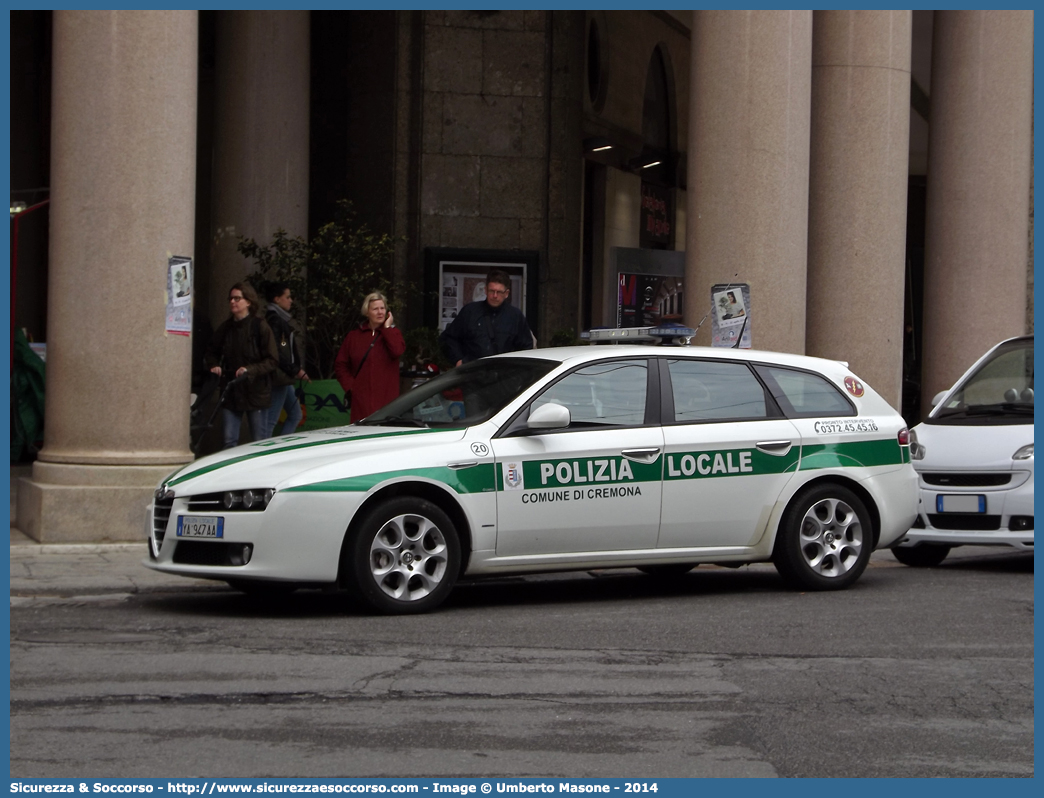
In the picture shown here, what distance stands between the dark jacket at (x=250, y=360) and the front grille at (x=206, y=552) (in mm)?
4408

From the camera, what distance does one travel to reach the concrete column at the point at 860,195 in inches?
591

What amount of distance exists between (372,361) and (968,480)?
15.1 ft

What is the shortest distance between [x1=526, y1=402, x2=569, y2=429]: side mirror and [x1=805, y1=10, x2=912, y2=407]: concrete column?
7207 mm

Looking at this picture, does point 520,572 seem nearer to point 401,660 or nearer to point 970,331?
point 401,660

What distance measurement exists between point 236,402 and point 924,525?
566 centimetres

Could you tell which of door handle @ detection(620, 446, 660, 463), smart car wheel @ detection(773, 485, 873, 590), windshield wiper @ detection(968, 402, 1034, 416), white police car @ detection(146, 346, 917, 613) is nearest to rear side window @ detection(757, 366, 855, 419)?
white police car @ detection(146, 346, 917, 613)

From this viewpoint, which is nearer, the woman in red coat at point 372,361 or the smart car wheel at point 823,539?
the smart car wheel at point 823,539

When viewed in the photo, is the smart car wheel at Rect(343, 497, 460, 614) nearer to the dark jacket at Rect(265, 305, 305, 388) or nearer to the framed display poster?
the dark jacket at Rect(265, 305, 305, 388)

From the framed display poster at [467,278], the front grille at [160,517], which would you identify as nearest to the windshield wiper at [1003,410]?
the front grille at [160,517]

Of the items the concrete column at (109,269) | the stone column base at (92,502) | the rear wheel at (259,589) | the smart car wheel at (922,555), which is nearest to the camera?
the rear wheel at (259,589)

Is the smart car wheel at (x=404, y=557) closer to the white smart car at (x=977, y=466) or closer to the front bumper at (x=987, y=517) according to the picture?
the front bumper at (x=987, y=517)

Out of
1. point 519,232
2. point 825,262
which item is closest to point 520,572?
point 825,262

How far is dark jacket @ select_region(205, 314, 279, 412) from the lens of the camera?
41.5ft

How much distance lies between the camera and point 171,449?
37.6 feet
